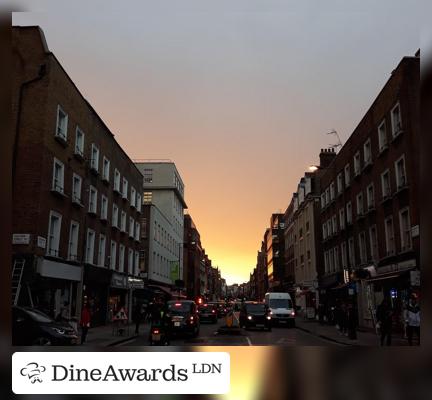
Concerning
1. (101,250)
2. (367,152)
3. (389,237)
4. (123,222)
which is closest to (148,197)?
(123,222)

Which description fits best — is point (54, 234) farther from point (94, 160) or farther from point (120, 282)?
point (120, 282)

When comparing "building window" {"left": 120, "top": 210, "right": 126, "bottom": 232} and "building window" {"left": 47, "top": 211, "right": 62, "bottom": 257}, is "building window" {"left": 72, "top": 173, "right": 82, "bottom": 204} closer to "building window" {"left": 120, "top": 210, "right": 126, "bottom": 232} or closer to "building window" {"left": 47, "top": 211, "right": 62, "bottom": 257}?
"building window" {"left": 47, "top": 211, "right": 62, "bottom": 257}

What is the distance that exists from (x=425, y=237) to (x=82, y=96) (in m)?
3.32

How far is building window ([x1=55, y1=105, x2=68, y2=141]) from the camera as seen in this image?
5.18 meters

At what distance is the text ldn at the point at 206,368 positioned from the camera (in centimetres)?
283

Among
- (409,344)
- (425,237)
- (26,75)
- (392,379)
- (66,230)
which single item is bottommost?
(392,379)

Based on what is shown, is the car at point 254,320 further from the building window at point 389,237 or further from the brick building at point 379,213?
the building window at point 389,237

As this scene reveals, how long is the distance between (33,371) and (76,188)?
10.8 feet

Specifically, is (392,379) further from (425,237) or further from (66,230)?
(66,230)

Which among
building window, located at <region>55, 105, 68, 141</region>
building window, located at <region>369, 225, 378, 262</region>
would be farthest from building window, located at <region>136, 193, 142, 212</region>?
building window, located at <region>369, 225, 378, 262</region>

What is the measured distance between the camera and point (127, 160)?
5883mm

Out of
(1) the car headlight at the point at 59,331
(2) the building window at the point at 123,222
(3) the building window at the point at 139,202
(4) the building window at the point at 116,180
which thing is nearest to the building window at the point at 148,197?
(3) the building window at the point at 139,202

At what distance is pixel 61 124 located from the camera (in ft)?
17.3

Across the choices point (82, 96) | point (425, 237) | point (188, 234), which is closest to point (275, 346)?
point (425, 237)
